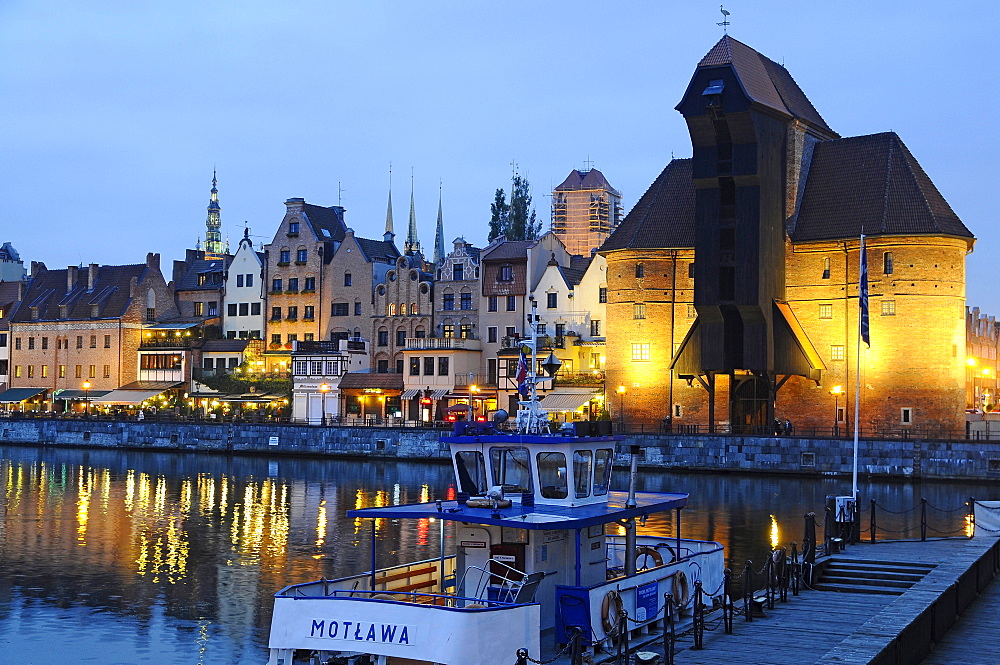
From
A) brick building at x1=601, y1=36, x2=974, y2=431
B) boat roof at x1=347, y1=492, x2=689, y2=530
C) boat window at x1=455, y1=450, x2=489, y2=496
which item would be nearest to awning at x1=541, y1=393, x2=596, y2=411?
brick building at x1=601, y1=36, x2=974, y2=431

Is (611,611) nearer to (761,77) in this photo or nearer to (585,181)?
(761,77)

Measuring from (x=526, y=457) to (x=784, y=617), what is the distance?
5740mm

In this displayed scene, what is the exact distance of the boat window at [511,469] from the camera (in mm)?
21562

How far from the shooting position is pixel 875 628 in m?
18.9

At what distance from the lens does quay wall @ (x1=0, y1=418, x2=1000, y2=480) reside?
59.5m

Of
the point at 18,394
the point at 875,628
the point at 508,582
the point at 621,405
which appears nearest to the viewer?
the point at 875,628

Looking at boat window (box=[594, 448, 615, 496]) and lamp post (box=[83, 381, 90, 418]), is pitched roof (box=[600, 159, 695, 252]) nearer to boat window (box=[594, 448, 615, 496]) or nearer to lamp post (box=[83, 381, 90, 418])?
lamp post (box=[83, 381, 90, 418])

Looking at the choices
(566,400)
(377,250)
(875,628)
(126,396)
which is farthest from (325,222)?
(875,628)

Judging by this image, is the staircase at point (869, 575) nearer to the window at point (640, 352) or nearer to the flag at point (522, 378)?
the flag at point (522, 378)

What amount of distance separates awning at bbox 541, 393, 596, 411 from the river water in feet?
33.0

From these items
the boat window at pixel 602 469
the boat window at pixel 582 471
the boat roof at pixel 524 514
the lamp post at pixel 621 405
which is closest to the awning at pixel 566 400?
the lamp post at pixel 621 405

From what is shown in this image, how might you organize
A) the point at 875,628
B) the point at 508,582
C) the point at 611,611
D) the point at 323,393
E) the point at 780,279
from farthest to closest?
the point at 323,393
the point at 780,279
the point at 611,611
the point at 508,582
the point at 875,628

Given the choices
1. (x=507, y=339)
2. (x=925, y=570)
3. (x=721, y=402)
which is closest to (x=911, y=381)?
(x=721, y=402)

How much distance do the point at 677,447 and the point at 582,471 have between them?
44.0m
